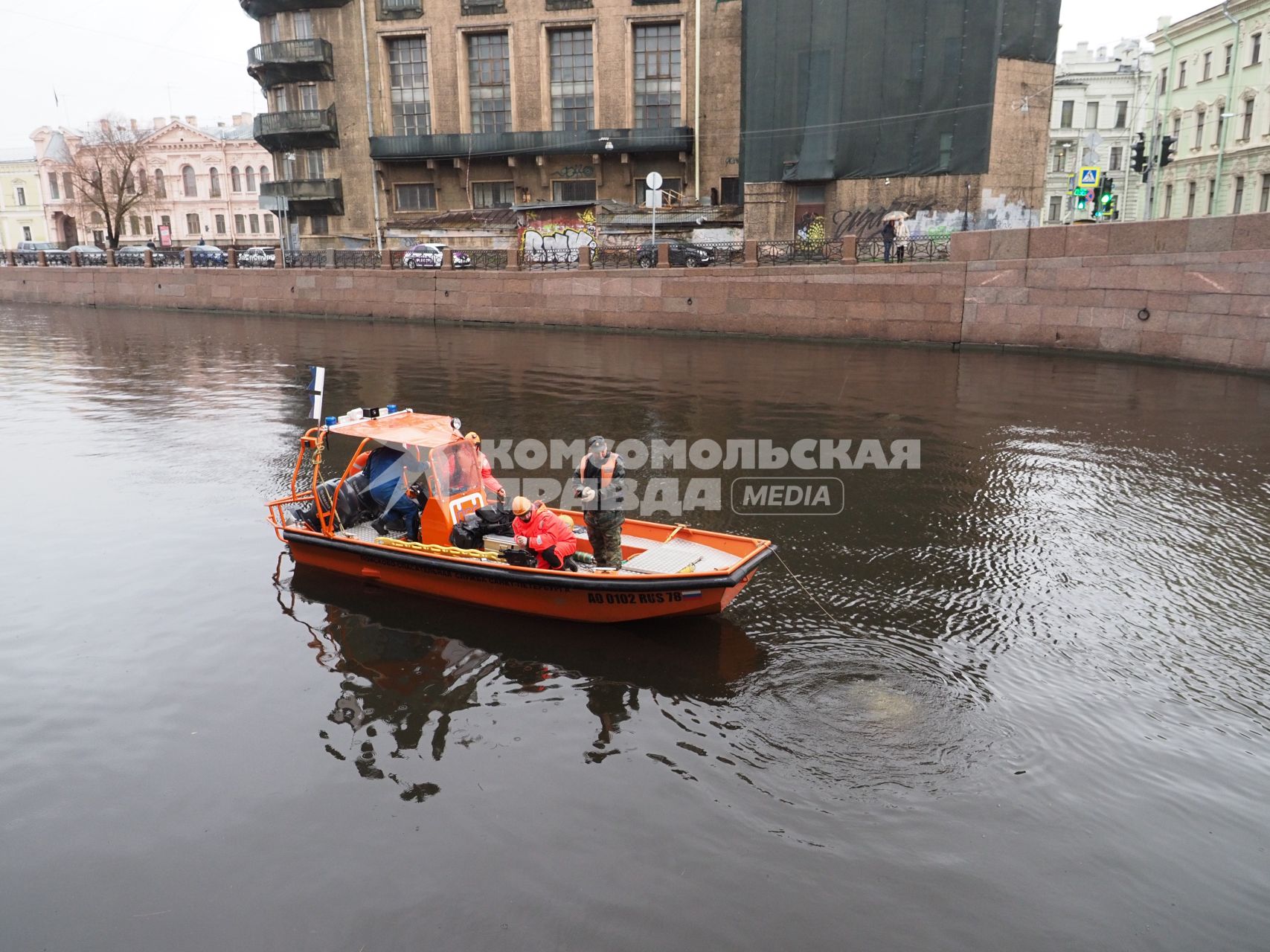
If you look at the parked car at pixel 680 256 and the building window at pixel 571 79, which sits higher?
the building window at pixel 571 79

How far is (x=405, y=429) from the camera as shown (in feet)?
32.1

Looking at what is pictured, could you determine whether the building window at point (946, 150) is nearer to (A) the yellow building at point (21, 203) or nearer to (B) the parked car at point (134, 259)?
(B) the parked car at point (134, 259)

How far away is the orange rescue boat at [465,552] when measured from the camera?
26.2ft

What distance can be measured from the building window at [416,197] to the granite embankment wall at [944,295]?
9.96 metres

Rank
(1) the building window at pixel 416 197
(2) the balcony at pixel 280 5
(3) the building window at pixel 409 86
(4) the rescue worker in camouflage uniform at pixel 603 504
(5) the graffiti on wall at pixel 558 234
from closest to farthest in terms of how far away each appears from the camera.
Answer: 1. (4) the rescue worker in camouflage uniform at pixel 603 504
2. (5) the graffiti on wall at pixel 558 234
3. (2) the balcony at pixel 280 5
4. (3) the building window at pixel 409 86
5. (1) the building window at pixel 416 197

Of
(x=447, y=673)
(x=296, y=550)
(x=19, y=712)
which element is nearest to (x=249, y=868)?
(x=447, y=673)

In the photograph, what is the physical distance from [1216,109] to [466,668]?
169 feet

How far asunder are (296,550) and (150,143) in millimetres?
73202

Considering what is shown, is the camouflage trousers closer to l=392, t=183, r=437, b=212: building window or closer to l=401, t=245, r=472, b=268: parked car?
l=401, t=245, r=472, b=268: parked car

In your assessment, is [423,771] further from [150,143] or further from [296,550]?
[150,143]

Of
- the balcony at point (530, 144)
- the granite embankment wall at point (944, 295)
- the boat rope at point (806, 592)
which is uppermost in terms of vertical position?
the balcony at point (530, 144)

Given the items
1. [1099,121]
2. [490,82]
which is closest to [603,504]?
[490,82]

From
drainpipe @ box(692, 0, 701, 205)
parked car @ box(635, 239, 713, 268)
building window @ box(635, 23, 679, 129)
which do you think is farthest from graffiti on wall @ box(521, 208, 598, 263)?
building window @ box(635, 23, 679, 129)

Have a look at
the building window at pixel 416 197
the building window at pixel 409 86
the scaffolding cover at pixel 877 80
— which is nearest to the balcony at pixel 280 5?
the building window at pixel 409 86
